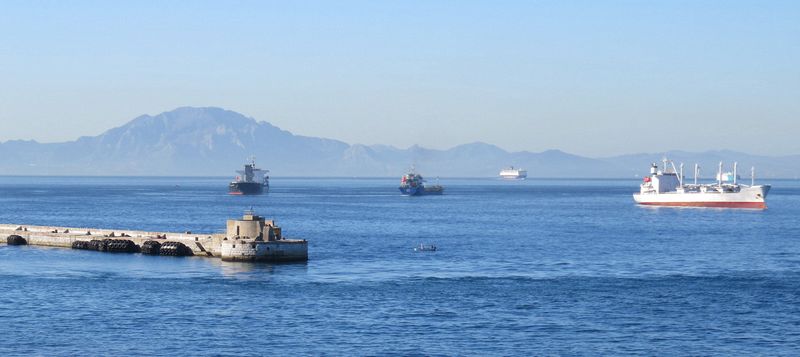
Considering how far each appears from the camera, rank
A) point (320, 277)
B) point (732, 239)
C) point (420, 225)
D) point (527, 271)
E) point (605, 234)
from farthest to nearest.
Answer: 1. point (420, 225)
2. point (605, 234)
3. point (732, 239)
4. point (527, 271)
5. point (320, 277)

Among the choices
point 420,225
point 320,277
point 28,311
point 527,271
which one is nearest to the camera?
point 28,311

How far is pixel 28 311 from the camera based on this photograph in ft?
202

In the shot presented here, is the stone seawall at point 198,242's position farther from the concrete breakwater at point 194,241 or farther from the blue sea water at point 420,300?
the blue sea water at point 420,300

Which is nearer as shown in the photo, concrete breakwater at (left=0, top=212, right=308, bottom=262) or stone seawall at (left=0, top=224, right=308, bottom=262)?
stone seawall at (left=0, top=224, right=308, bottom=262)

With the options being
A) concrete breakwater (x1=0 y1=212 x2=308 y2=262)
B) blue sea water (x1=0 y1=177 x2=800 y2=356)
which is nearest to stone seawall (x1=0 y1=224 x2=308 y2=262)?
concrete breakwater (x1=0 y1=212 x2=308 y2=262)

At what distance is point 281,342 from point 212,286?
20.1m

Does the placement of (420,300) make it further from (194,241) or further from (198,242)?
(194,241)

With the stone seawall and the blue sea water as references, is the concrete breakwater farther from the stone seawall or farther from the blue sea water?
the blue sea water

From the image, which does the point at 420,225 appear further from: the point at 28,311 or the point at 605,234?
the point at 28,311

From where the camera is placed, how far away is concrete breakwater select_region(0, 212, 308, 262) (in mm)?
86188

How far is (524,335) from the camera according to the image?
55000 mm

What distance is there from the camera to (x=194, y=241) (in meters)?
93.2

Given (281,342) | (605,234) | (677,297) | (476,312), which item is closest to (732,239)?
(605,234)

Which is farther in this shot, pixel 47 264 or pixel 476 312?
pixel 47 264
